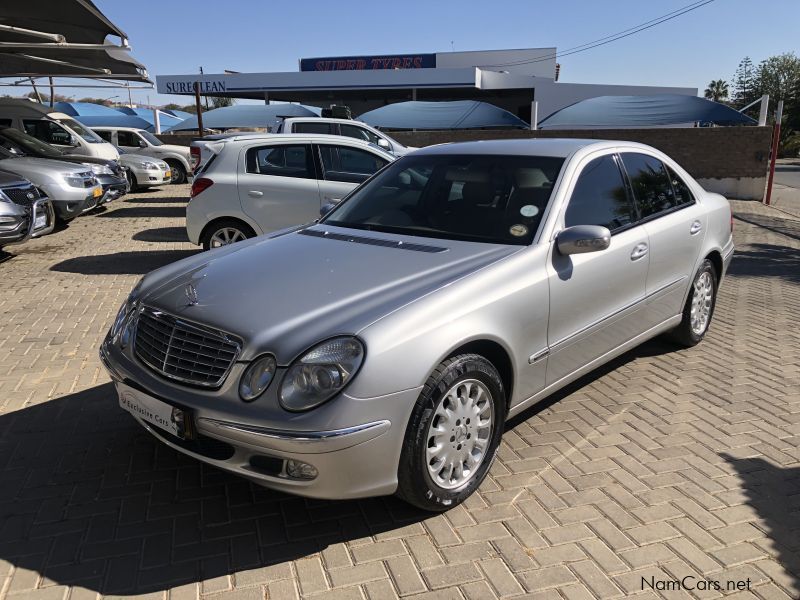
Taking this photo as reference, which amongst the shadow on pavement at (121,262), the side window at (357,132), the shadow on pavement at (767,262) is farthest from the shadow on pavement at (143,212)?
the shadow on pavement at (767,262)

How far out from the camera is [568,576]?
8.70ft

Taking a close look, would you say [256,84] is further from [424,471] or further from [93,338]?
[424,471]

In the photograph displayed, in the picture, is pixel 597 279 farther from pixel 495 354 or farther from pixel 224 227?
pixel 224 227

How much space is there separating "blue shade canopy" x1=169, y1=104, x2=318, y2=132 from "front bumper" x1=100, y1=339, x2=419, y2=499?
20283 millimetres

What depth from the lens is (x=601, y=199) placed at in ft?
13.3

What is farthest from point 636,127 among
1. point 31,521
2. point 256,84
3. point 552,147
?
point 256,84

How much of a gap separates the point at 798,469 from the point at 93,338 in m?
5.29

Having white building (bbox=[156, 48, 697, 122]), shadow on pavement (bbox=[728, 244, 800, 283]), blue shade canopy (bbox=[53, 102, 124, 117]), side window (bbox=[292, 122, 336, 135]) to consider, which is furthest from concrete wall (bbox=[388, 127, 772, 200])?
blue shade canopy (bbox=[53, 102, 124, 117])

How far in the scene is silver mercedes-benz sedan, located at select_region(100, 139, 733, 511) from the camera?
2.60 m

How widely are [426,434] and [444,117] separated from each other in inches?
826

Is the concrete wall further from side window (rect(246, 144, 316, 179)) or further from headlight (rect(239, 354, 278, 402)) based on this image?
headlight (rect(239, 354, 278, 402))

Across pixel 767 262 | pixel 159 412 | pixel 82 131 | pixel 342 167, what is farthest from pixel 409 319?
pixel 82 131

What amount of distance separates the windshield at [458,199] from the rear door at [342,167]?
139 inches

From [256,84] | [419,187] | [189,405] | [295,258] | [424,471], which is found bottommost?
[424,471]
